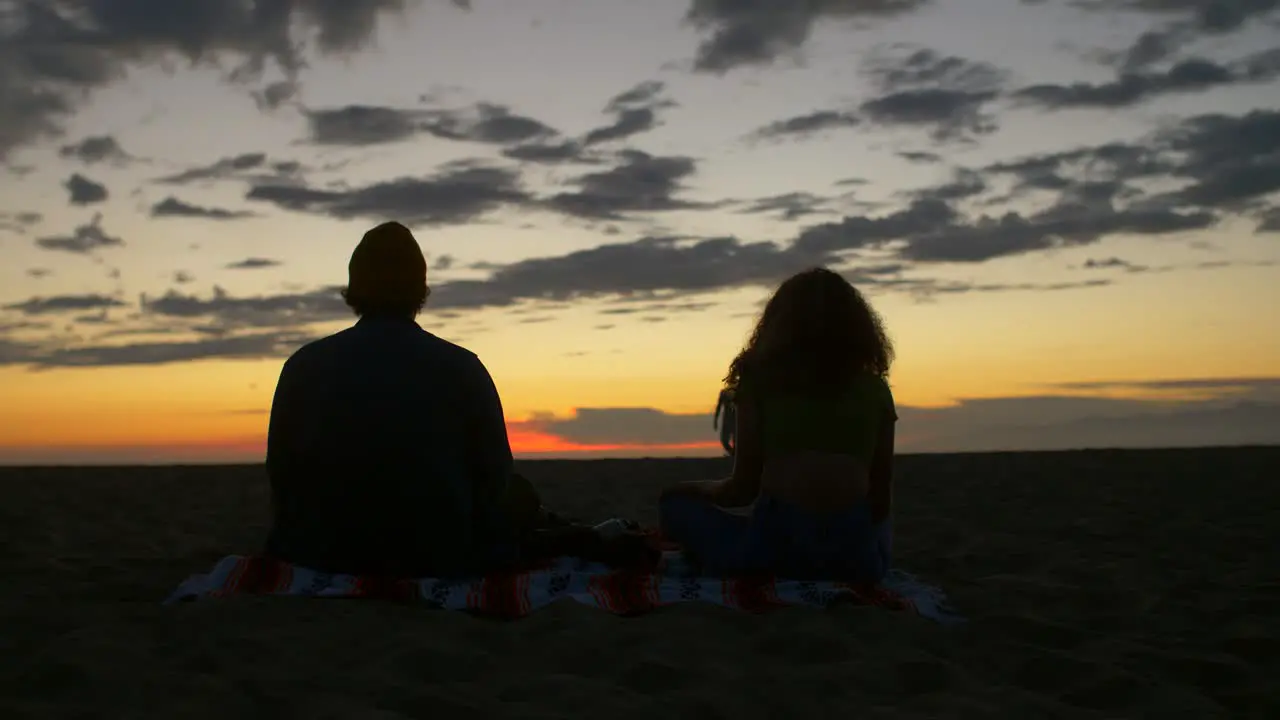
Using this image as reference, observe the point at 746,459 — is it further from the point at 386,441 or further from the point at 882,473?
the point at 386,441

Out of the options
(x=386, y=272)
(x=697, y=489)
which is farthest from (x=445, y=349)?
(x=697, y=489)

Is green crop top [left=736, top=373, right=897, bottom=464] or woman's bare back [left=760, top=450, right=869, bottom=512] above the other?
green crop top [left=736, top=373, right=897, bottom=464]

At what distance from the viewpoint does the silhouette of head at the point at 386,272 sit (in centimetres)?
462

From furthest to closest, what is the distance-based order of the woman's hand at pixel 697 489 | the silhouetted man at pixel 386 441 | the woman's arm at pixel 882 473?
the woman's hand at pixel 697 489 → the woman's arm at pixel 882 473 → the silhouetted man at pixel 386 441

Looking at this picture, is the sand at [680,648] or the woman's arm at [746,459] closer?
the sand at [680,648]

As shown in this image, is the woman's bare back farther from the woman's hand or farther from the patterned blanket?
the woman's hand

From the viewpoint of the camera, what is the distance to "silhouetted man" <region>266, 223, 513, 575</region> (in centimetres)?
447

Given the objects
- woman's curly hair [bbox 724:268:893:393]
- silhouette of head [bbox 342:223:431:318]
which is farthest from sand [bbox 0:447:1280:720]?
silhouette of head [bbox 342:223:431:318]

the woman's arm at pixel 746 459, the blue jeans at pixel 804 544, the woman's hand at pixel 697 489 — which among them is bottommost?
the blue jeans at pixel 804 544

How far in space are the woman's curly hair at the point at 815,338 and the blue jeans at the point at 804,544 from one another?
53 centimetres

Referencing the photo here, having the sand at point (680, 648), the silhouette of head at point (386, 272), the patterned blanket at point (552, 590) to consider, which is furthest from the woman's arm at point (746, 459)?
the silhouette of head at point (386, 272)

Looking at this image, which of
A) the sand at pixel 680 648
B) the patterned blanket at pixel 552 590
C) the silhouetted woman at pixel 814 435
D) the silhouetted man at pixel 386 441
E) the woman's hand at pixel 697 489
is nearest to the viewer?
the sand at pixel 680 648

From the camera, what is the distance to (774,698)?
3.11 meters

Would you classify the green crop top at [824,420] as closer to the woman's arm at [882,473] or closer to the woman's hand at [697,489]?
the woman's arm at [882,473]
